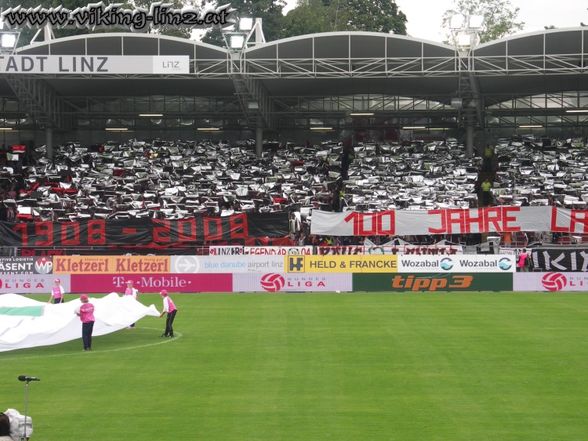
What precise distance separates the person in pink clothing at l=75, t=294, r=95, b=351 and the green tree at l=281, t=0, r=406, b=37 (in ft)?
252

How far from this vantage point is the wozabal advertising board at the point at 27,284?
148 ft

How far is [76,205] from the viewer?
5944cm

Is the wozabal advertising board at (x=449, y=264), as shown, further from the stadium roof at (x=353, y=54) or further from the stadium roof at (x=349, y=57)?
the stadium roof at (x=349, y=57)

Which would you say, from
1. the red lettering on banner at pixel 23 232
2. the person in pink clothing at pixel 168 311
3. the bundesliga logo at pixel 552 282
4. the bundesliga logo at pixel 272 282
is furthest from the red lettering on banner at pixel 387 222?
the person in pink clothing at pixel 168 311

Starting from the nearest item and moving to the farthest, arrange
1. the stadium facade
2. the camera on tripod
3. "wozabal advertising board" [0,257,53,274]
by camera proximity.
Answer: the camera on tripod → "wozabal advertising board" [0,257,53,274] → the stadium facade

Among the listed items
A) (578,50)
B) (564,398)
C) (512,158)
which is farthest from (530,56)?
(564,398)

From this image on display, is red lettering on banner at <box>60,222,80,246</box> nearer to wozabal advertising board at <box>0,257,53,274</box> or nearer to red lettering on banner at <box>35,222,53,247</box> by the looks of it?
red lettering on banner at <box>35,222,53,247</box>

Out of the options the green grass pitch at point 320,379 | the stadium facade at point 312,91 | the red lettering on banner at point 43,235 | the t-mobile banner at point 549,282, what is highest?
the stadium facade at point 312,91

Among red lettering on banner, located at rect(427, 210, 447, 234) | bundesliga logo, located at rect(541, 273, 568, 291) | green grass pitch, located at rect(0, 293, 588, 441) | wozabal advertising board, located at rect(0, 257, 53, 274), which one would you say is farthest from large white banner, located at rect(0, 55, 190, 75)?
bundesliga logo, located at rect(541, 273, 568, 291)

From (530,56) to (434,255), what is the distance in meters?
15.0

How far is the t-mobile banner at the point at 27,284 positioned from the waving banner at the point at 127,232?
7.53 metres

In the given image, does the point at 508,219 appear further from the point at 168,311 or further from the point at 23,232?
the point at 168,311

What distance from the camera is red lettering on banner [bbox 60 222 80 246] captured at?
52938 mm

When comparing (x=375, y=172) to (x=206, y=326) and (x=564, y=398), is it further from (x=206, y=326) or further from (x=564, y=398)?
(x=564, y=398)
